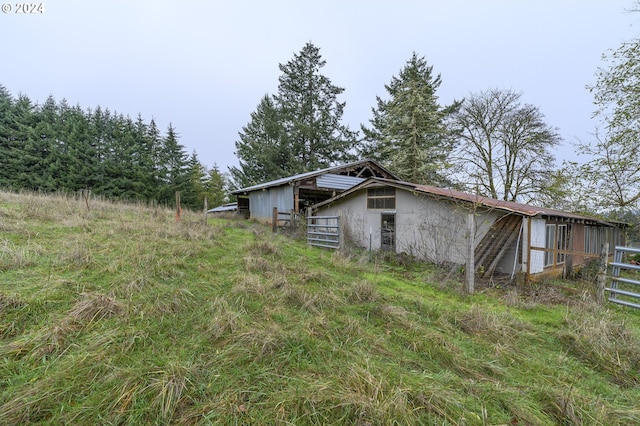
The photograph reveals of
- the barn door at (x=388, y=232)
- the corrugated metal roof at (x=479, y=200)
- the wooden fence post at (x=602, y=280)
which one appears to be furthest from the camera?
the barn door at (x=388, y=232)

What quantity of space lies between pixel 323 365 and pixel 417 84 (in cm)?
2214

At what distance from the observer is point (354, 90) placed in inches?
1164

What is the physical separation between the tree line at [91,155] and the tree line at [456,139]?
8.87m

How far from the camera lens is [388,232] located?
10.5 metres

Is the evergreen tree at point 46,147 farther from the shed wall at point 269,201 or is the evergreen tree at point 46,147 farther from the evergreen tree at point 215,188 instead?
the shed wall at point 269,201

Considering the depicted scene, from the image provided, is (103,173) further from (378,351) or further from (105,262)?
(378,351)

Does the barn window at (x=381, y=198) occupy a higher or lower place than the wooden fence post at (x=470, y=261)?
higher

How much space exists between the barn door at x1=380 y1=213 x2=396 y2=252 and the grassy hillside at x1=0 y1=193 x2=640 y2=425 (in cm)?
540

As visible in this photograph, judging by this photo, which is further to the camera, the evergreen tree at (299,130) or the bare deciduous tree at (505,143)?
the evergreen tree at (299,130)

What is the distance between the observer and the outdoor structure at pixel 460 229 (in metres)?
7.88

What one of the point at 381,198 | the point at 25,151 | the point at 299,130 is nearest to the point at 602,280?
the point at 381,198

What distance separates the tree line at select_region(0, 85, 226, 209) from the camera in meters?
25.8

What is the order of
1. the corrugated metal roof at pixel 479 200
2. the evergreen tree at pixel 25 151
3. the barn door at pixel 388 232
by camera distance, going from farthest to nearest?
the evergreen tree at pixel 25 151 → the barn door at pixel 388 232 → the corrugated metal roof at pixel 479 200

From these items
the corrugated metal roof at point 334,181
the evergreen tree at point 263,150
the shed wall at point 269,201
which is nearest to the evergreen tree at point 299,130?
the evergreen tree at point 263,150
